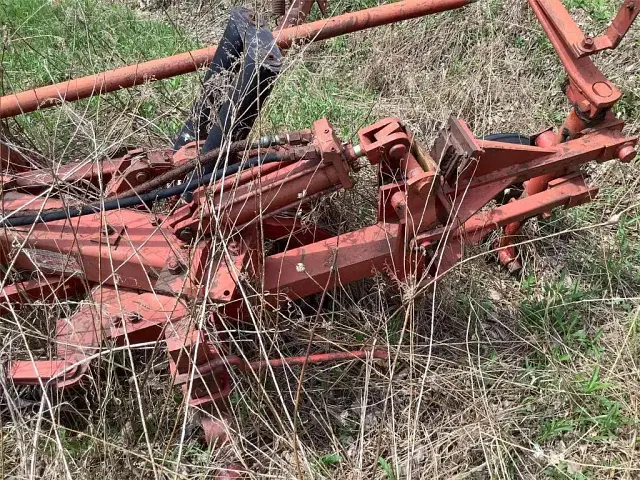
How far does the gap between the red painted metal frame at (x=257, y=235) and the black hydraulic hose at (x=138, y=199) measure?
0.15 ft

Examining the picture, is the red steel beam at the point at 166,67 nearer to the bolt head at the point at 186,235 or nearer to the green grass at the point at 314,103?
the bolt head at the point at 186,235

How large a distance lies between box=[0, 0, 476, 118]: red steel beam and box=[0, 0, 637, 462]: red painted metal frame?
0.33 meters

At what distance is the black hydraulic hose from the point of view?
2.20 meters

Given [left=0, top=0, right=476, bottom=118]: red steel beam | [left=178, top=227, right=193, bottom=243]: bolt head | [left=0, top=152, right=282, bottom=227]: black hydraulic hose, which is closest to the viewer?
[left=0, top=152, right=282, bottom=227]: black hydraulic hose

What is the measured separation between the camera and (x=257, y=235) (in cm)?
238

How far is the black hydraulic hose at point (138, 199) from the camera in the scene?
2.20m

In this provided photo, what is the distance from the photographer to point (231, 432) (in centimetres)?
244

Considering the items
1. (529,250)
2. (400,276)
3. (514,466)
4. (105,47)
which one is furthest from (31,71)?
(514,466)

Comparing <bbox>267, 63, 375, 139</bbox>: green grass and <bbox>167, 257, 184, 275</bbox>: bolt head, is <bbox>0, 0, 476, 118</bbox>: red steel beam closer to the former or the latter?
<bbox>167, 257, 184, 275</bbox>: bolt head

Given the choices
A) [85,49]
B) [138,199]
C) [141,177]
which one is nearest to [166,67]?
[141,177]

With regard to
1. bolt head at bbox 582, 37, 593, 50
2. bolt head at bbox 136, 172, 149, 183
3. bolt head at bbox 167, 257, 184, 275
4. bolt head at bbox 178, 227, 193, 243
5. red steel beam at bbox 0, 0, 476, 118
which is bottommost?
bolt head at bbox 167, 257, 184, 275

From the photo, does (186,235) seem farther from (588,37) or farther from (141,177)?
(588,37)

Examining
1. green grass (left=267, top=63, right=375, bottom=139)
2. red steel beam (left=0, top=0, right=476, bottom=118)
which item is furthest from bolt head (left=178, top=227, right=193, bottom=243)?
green grass (left=267, top=63, right=375, bottom=139)

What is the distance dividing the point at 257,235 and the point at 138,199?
0.49m
